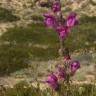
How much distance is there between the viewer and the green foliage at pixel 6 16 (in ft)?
72.4

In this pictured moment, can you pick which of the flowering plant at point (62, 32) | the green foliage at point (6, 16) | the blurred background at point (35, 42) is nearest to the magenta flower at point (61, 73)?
the flowering plant at point (62, 32)

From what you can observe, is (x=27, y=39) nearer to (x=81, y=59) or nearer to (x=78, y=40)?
(x=78, y=40)

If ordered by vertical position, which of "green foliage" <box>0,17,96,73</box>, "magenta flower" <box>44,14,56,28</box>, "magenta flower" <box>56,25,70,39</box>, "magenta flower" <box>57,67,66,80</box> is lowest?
"green foliage" <box>0,17,96,73</box>

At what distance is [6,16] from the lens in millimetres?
22531

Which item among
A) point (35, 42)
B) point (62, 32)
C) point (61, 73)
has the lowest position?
point (35, 42)

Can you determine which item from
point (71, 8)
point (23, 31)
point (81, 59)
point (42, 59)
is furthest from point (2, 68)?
point (71, 8)

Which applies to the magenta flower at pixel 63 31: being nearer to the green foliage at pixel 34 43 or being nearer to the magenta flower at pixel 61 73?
the magenta flower at pixel 61 73

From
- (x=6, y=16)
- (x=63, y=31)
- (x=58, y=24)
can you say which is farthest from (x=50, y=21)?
(x=6, y=16)

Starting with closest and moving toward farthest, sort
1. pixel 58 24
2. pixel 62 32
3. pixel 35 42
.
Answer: pixel 62 32 < pixel 58 24 < pixel 35 42

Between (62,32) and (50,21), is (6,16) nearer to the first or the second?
(50,21)

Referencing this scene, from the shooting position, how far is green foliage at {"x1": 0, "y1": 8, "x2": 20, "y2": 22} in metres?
22.1

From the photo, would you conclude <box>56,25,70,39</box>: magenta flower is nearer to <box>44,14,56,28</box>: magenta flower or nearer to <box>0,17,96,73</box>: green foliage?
<box>44,14,56,28</box>: magenta flower

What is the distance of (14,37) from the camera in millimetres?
19641

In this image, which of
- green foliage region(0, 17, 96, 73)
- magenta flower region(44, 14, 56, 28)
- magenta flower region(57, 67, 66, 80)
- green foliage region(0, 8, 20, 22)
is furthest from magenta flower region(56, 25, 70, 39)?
green foliage region(0, 8, 20, 22)
